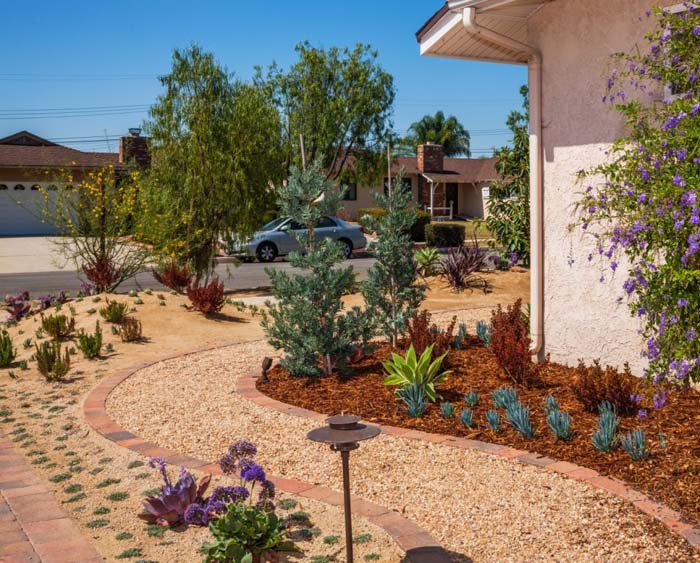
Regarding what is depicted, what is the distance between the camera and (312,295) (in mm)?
7539

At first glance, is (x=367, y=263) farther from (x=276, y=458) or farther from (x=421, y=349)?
(x=276, y=458)

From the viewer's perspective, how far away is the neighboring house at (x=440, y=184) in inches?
1812

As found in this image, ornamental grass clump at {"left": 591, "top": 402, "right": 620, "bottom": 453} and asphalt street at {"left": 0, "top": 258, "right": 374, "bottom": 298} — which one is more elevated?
asphalt street at {"left": 0, "top": 258, "right": 374, "bottom": 298}

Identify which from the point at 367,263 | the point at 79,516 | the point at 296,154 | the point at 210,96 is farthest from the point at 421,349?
the point at 296,154

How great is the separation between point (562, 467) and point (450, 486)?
742mm

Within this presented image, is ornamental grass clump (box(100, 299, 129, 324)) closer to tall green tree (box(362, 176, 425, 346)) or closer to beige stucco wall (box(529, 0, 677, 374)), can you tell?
tall green tree (box(362, 176, 425, 346))

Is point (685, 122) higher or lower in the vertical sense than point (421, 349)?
higher

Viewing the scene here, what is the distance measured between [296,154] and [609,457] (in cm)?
2213

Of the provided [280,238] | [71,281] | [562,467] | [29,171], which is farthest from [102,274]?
[29,171]

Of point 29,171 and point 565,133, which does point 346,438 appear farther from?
point 29,171

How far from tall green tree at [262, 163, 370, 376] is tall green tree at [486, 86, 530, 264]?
2.65 meters

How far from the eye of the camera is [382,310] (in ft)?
27.7

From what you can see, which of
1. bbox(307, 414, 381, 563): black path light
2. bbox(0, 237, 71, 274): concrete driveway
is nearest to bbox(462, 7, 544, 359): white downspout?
bbox(307, 414, 381, 563): black path light

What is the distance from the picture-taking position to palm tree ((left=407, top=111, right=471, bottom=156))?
6819 centimetres
